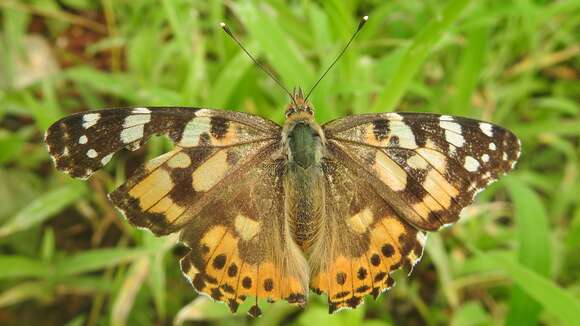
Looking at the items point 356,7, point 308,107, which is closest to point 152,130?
point 308,107

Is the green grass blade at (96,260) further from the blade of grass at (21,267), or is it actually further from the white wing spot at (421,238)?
the white wing spot at (421,238)

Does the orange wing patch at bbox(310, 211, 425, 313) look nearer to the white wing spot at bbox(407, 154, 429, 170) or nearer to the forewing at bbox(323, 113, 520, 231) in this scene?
the forewing at bbox(323, 113, 520, 231)

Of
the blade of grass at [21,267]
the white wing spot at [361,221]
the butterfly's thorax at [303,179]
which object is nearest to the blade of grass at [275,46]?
the butterfly's thorax at [303,179]

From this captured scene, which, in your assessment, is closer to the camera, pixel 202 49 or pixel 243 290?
pixel 243 290

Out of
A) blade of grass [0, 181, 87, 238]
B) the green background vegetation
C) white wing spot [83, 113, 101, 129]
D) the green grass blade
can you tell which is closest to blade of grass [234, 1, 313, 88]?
the green background vegetation

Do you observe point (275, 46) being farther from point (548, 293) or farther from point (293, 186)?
point (548, 293)

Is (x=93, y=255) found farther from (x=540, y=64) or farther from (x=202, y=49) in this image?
(x=540, y=64)

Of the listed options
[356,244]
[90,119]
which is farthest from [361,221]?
[90,119]
